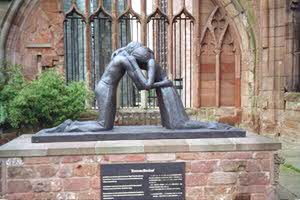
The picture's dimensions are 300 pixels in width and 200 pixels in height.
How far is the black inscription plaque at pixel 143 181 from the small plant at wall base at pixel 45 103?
13.5 ft

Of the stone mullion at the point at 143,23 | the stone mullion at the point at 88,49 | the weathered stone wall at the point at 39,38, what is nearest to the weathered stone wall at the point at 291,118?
the stone mullion at the point at 143,23

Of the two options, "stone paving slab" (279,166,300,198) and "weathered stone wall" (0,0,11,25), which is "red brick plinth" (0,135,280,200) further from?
"weathered stone wall" (0,0,11,25)

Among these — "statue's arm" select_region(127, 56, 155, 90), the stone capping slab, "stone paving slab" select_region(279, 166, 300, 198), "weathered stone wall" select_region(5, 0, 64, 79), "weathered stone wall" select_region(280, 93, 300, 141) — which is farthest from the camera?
"weathered stone wall" select_region(5, 0, 64, 79)

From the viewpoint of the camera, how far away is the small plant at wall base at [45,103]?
834cm

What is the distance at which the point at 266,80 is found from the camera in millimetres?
9766

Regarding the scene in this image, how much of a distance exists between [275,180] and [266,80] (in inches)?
203

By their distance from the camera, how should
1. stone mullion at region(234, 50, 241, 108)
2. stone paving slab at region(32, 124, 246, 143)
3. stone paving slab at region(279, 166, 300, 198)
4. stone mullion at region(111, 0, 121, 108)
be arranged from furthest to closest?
1. stone mullion at region(234, 50, 241, 108)
2. stone mullion at region(111, 0, 121, 108)
3. stone paving slab at region(279, 166, 300, 198)
4. stone paving slab at region(32, 124, 246, 143)

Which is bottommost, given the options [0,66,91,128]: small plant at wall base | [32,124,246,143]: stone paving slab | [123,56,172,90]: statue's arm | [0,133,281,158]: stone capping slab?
[0,133,281,158]: stone capping slab

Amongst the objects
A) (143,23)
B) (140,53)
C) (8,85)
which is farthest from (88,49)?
(140,53)

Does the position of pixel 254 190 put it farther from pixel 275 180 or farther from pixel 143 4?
pixel 143 4

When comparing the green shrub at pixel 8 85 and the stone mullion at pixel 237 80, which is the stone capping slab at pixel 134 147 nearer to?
the green shrub at pixel 8 85

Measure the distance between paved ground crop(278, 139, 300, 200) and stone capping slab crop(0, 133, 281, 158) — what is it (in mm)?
807

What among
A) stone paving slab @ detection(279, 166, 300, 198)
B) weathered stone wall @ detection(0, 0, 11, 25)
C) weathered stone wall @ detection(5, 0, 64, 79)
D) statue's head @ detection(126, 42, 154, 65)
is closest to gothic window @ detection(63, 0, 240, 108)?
weathered stone wall @ detection(5, 0, 64, 79)

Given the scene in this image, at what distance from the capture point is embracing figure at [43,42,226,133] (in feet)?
16.9
